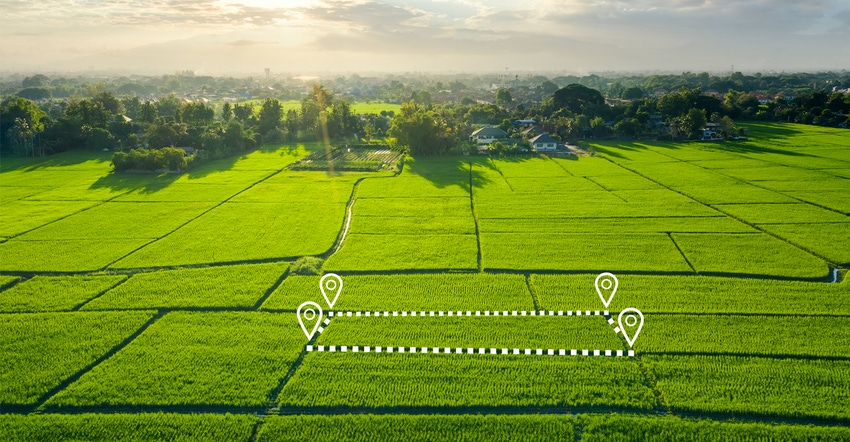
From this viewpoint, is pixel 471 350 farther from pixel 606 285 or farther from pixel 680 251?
pixel 680 251

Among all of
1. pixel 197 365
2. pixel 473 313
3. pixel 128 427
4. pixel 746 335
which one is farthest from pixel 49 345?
pixel 746 335

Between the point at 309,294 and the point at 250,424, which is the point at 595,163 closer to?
the point at 309,294

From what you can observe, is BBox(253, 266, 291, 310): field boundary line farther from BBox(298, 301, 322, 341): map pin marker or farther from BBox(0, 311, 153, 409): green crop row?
BBox(0, 311, 153, 409): green crop row

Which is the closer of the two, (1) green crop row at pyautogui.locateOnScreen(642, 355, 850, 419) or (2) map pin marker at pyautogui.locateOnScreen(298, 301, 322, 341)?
(1) green crop row at pyautogui.locateOnScreen(642, 355, 850, 419)

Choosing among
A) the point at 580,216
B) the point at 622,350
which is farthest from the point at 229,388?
the point at 580,216

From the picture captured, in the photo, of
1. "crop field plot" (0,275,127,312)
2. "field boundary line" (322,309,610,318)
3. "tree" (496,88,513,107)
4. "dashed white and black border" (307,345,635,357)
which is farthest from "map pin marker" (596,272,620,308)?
"tree" (496,88,513,107)
